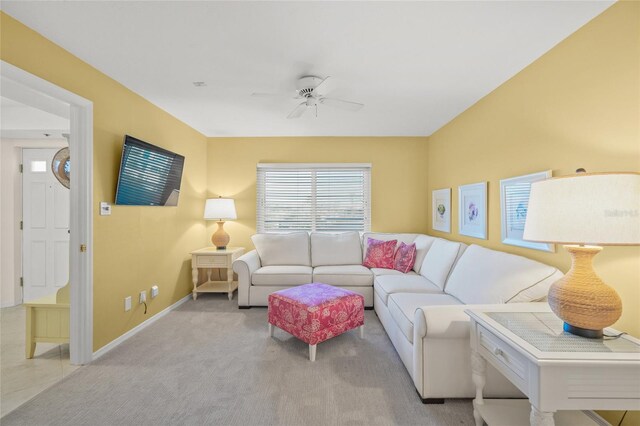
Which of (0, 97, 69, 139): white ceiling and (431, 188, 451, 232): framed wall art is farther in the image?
(431, 188, 451, 232): framed wall art

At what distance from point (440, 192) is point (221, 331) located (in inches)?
133

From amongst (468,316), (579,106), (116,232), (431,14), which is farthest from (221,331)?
(579,106)

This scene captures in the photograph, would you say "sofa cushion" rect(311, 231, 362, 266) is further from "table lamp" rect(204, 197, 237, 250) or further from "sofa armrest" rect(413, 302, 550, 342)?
"sofa armrest" rect(413, 302, 550, 342)

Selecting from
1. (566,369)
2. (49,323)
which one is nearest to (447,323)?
(566,369)

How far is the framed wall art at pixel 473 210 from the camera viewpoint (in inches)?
110

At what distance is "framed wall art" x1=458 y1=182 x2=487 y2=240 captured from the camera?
2805 millimetres

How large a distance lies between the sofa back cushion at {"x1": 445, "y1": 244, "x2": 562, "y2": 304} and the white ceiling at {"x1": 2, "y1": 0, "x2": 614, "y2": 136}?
158cm

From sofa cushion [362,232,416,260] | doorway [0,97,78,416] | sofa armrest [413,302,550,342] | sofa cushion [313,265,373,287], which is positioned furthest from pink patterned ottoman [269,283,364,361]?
doorway [0,97,78,416]

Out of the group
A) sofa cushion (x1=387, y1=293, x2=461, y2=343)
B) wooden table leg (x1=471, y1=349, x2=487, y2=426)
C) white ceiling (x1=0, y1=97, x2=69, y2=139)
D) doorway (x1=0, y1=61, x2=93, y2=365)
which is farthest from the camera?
white ceiling (x1=0, y1=97, x2=69, y2=139)

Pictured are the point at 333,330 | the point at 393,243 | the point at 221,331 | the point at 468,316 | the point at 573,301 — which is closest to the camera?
the point at 573,301

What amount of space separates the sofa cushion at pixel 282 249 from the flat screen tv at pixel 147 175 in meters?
1.29

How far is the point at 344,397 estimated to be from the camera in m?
1.84

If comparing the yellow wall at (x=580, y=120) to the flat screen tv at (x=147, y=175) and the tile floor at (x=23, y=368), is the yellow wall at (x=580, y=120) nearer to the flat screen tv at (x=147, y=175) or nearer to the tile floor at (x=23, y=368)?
the flat screen tv at (x=147, y=175)

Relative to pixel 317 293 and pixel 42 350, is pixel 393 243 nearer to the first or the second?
pixel 317 293
